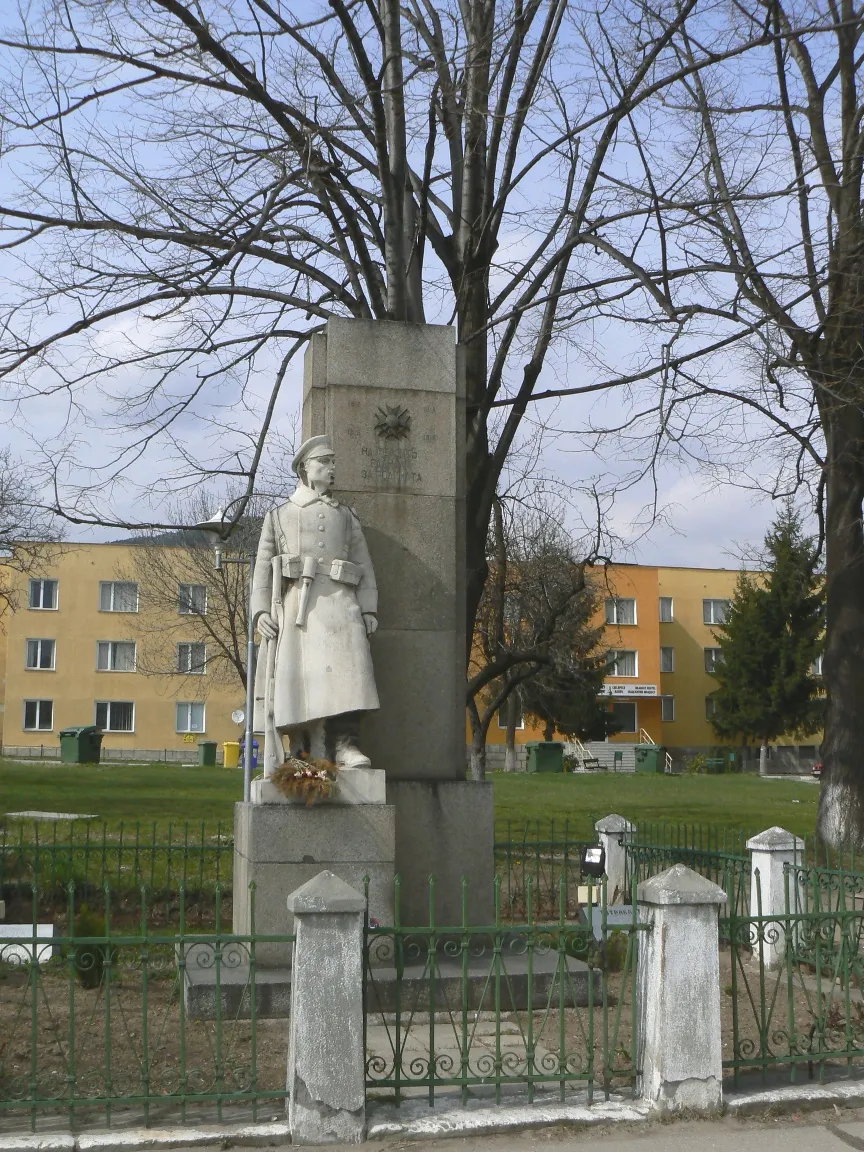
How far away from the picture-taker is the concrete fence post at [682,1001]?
19.4ft

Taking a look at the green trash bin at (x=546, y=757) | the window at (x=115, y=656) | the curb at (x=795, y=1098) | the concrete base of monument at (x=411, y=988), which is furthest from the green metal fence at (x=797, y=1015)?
the window at (x=115, y=656)

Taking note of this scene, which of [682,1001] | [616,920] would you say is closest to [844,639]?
[616,920]

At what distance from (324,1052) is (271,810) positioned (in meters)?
2.63

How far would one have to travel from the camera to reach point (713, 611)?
200 feet

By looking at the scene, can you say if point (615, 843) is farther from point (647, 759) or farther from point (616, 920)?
point (647, 759)

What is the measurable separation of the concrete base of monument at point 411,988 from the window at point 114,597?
44.1m

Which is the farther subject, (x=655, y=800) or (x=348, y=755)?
(x=655, y=800)

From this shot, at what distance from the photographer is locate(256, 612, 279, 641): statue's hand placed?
27.5ft

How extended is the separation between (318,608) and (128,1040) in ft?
9.18

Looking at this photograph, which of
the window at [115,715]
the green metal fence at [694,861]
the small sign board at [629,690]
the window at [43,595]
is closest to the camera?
the green metal fence at [694,861]

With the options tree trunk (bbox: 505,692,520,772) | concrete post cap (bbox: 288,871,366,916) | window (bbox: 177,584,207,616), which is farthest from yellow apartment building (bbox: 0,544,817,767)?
concrete post cap (bbox: 288,871,366,916)

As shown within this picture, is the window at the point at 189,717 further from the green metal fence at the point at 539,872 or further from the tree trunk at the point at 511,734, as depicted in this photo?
the green metal fence at the point at 539,872

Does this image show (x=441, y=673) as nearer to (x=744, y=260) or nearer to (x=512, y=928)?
(x=512, y=928)

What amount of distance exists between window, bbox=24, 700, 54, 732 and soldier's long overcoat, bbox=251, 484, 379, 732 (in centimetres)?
4464
